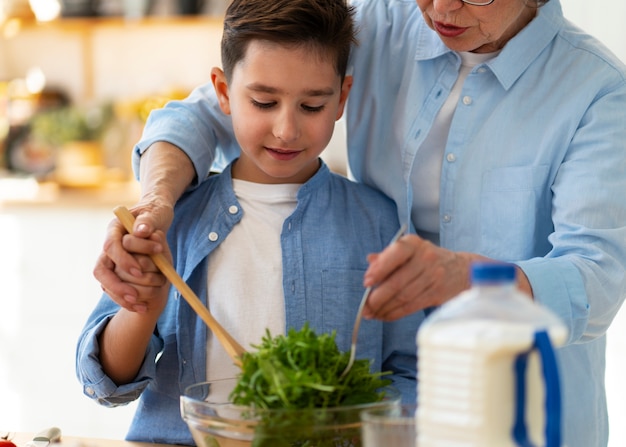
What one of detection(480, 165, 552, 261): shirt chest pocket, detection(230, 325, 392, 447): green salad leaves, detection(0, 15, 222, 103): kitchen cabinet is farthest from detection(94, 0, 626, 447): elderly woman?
detection(0, 15, 222, 103): kitchen cabinet

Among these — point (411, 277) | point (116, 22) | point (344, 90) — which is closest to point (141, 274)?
point (411, 277)

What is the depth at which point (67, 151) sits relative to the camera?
395 cm

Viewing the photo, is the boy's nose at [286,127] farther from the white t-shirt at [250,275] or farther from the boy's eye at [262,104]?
the white t-shirt at [250,275]

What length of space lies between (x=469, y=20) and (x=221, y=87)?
1.37 feet

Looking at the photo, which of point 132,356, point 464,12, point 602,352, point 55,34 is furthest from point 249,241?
point 55,34

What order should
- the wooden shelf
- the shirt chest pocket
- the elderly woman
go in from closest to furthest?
1. the elderly woman
2. the shirt chest pocket
3. the wooden shelf

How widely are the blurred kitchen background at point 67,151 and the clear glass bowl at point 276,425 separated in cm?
252

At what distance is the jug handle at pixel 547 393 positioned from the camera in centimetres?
69

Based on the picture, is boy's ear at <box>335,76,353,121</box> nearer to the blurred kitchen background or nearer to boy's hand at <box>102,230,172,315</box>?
boy's hand at <box>102,230,172,315</box>

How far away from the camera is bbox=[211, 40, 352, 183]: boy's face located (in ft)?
4.46

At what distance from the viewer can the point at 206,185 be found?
1.53 meters

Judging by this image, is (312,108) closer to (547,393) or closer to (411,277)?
(411,277)

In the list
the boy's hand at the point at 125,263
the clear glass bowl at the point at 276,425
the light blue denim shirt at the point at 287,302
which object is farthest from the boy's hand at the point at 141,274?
the clear glass bowl at the point at 276,425

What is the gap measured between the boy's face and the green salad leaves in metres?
0.47
